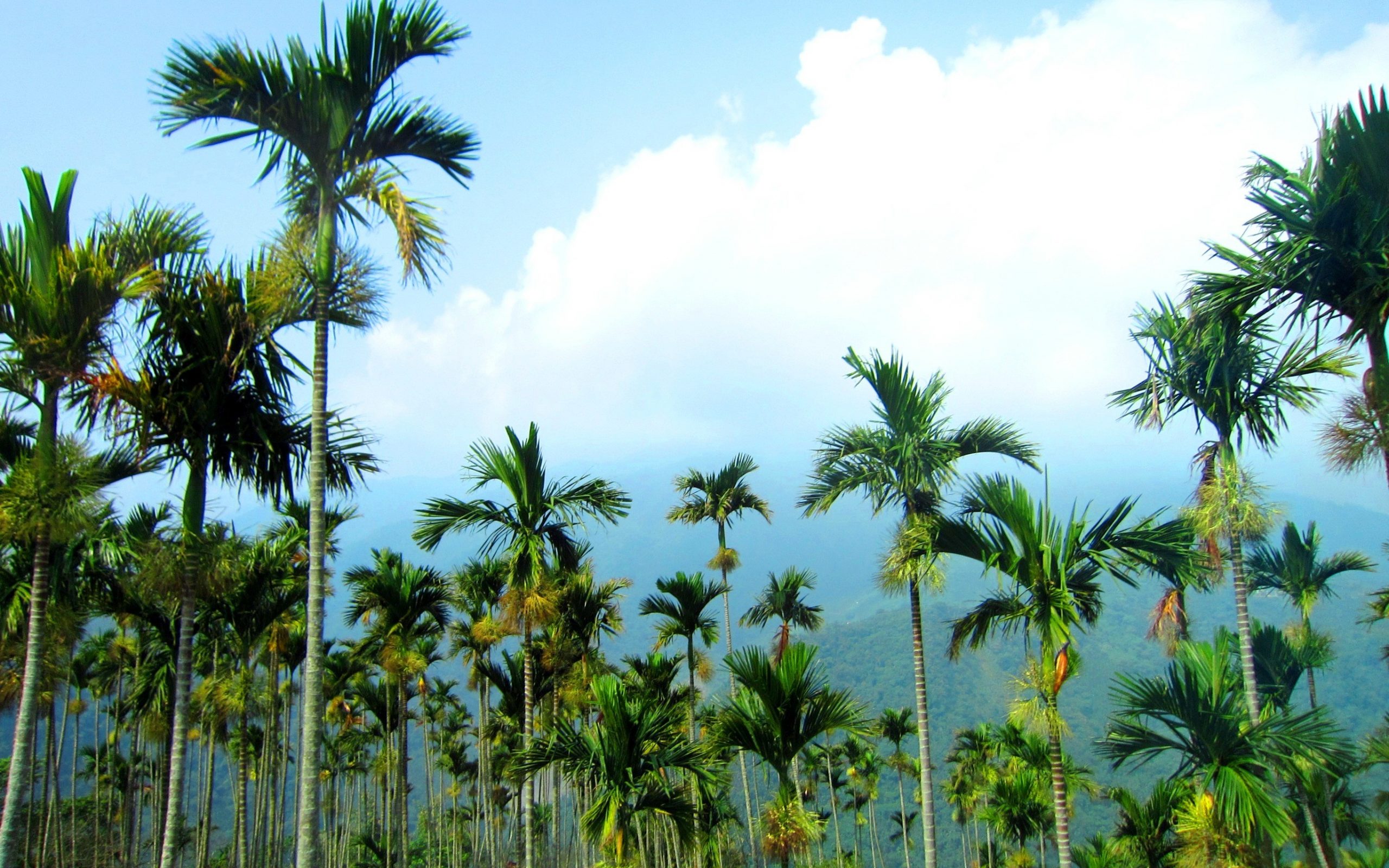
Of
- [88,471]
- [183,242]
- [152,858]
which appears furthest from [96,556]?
[152,858]

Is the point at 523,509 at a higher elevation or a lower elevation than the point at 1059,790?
higher

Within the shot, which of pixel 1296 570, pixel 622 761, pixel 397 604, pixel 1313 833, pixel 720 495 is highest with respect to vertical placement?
pixel 720 495

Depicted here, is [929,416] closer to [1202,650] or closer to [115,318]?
[1202,650]

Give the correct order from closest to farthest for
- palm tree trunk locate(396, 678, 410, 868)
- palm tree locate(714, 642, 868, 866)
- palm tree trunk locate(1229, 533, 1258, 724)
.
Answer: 1. palm tree locate(714, 642, 868, 866)
2. palm tree trunk locate(1229, 533, 1258, 724)
3. palm tree trunk locate(396, 678, 410, 868)

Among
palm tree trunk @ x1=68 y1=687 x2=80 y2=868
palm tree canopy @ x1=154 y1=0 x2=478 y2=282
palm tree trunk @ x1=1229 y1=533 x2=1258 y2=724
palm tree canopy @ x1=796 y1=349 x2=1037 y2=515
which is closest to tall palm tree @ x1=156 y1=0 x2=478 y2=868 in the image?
palm tree canopy @ x1=154 y1=0 x2=478 y2=282

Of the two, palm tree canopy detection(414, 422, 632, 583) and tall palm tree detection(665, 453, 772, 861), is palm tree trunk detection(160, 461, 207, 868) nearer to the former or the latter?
palm tree canopy detection(414, 422, 632, 583)

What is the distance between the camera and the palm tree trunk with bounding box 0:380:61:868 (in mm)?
9688

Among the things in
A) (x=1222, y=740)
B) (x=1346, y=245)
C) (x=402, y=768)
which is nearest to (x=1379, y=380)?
(x=1346, y=245)

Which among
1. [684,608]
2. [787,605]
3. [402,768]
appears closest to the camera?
[684,608]

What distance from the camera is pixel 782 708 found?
11.2 m

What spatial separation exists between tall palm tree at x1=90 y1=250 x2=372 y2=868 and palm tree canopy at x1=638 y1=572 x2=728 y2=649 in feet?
38.3

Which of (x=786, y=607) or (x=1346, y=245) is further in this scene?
(x=786, y=607)

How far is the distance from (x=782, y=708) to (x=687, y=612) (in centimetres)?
1093

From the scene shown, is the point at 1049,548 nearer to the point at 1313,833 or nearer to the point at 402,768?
the point at 1313,833
